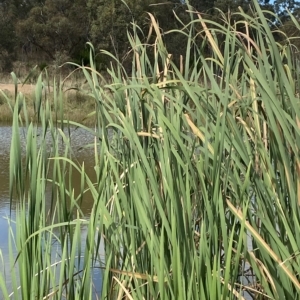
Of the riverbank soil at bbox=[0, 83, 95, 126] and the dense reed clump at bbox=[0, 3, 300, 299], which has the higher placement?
the riverbank soil at bbox=[0, 83, 95, 126]

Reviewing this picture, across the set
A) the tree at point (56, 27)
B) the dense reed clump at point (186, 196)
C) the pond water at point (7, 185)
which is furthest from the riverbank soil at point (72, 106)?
the tree at point (56, 27)

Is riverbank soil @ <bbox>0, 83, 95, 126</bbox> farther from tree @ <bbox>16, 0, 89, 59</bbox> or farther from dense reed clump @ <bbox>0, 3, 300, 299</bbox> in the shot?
tree @ <bbox>16, 0, 89, 59</bbox>

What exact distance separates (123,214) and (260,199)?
0.82 feet

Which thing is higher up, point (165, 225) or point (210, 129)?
point (210, 129)

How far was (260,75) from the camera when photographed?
37.2 inches

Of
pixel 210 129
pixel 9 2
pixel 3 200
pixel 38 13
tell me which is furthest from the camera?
pixel 9 2

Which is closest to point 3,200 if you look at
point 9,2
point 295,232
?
point 295,232

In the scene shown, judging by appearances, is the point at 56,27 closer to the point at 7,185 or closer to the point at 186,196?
the point at 7,185

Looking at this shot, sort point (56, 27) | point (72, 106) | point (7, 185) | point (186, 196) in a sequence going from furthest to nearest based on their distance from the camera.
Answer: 1. point (56, 27)
2. point (72, 106)
3. point (7, 185)
4. point (186, 196)

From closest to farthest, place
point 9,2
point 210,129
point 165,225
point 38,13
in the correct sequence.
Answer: point 165,225 < point 210,129 < point 38,13 < point 9,2

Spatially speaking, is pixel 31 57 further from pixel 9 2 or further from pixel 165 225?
pixel 165 225

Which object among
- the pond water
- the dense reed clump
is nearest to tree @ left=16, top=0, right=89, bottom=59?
the pond water

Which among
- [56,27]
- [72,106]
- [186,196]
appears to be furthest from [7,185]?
[56,27]

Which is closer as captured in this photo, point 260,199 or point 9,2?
point 260,199
